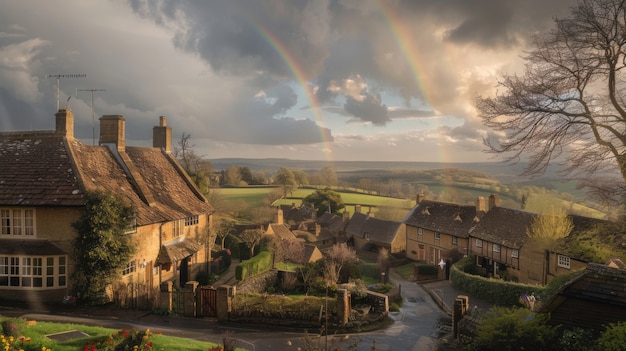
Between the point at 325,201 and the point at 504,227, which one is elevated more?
the point at 504,227

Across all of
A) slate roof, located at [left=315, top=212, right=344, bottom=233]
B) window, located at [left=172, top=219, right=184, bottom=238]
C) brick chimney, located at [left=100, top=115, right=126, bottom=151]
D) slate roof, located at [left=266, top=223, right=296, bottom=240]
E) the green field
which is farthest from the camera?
the green field

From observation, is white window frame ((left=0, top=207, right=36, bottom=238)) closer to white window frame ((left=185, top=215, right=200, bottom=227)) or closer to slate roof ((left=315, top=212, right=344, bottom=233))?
white window frame ((left=185, top=215, right=200, bottom=227))

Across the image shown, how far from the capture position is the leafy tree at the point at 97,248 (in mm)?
19766

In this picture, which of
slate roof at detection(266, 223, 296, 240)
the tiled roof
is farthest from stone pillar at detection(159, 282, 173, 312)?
slate roof at detection(266, 223, 296, 240)

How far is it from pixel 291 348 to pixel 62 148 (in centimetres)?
1721

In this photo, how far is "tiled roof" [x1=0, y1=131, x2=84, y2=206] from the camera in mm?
20266

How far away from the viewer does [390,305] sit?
26094 mm

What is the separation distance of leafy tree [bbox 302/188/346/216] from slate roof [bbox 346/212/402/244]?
55.6 feet

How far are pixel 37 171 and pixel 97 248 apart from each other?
20.2 feet

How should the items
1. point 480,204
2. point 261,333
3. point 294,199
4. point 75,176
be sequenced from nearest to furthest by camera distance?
point 261,333 → point 75,176 → point 480,204 → point 294,199

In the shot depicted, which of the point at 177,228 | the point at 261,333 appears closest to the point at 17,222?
the point at 177,228

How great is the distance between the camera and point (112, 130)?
2745 centimetres

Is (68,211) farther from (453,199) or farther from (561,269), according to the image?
(453,199)

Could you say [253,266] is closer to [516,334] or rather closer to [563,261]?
[516,334]
